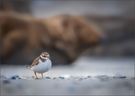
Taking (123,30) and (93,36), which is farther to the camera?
(123,30)

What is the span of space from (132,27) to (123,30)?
25 centimetres

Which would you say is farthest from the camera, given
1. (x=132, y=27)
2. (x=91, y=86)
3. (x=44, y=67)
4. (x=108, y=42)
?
(x=132, y=27)

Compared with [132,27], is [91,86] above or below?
below

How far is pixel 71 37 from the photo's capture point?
4.10 meters

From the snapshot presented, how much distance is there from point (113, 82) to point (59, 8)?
4419 mm

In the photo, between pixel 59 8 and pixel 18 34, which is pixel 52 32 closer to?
pixel 18 34

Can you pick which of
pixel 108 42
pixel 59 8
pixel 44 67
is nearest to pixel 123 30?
pixel 108 42

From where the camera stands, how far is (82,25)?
4.24 meters

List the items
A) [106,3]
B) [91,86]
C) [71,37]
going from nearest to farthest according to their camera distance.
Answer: [91,86]
[71,37]
[106,3]

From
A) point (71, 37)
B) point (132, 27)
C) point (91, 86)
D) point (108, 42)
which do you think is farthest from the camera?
point (132, 27)

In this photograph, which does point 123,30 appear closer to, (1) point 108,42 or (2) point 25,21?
(1) point 108,42

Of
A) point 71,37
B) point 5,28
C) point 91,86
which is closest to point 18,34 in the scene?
point 5,28

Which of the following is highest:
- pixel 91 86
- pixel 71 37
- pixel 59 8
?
pixel 59 8

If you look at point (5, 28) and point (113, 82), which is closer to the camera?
point (113, 82)
